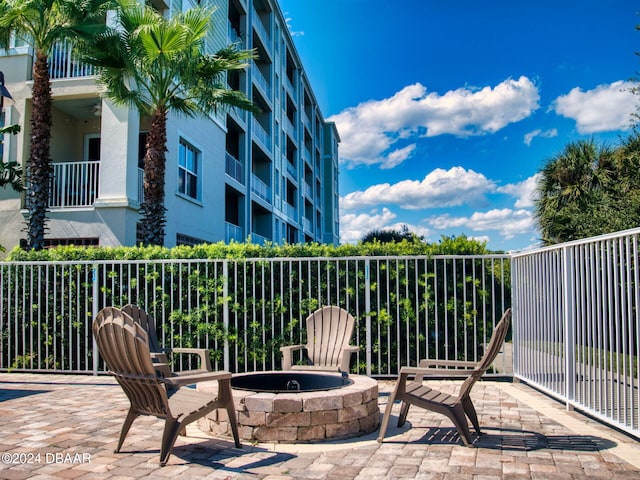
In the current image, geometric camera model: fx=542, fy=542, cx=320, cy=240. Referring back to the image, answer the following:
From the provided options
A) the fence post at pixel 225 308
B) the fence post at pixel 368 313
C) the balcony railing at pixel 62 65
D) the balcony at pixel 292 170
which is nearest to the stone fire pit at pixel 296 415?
the fence post at pixel 368 313

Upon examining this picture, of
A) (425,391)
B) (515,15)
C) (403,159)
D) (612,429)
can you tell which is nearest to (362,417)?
(425,391)

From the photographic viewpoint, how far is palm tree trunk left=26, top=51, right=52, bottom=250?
40.7ft

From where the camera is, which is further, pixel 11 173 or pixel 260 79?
pixel 260 79

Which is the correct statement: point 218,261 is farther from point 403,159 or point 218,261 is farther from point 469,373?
point 403,159

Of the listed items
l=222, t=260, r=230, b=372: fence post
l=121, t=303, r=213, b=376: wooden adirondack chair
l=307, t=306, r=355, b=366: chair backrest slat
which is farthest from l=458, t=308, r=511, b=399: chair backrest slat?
l=222, t=260, r=230, b=372: fence post

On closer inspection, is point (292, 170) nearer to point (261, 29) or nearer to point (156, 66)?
point (261, 29)

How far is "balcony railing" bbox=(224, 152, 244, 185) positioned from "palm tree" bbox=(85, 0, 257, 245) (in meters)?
8.39

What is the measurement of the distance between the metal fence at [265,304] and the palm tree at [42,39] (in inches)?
118

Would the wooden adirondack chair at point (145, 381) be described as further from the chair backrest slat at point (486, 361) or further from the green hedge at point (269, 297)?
the green hedge at point (269, 297)

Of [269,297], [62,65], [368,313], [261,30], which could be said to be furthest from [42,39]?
[261,30]

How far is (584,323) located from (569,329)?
0.44m

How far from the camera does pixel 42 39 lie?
1262 centimetres

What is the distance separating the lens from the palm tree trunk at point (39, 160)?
488 inches

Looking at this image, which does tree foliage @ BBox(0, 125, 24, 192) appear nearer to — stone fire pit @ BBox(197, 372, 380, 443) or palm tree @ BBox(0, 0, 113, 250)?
palm tree @ BBox(0, 0, 113, 250)
